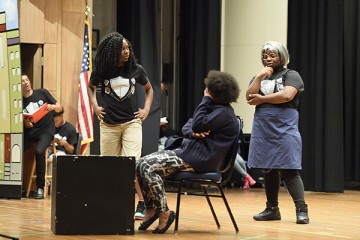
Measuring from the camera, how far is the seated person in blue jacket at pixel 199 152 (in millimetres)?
5078

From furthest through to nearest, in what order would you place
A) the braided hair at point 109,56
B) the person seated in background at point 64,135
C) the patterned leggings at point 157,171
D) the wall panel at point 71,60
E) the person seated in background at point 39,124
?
1. the wall panel at point 71,60
2. the person seated in background at point 64,135
3. the person seated in background at point 39,124
4. the braided hair at point 109,56
5. the patterned leggings at point 157,171

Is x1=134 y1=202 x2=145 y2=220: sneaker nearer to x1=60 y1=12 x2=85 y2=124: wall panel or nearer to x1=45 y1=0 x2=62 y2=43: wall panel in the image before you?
x1=60 y1=12 x2=85 y2=124: wall panel

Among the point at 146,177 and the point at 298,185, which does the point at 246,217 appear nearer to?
the point at 298,185

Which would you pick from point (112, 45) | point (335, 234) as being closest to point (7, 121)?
point (112, 45)

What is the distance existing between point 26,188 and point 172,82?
13.0 feet

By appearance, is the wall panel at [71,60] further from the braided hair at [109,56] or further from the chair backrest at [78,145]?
the braided hair at [109,56]

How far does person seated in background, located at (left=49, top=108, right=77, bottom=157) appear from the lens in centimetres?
917

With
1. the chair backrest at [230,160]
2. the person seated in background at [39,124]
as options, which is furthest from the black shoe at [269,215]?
the person seated in background at [39,124]

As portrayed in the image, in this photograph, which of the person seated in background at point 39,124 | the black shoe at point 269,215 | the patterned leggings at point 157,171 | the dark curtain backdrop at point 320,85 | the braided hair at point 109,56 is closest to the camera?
the patterned leggings at point 157,171

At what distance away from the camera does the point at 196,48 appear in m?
11.3

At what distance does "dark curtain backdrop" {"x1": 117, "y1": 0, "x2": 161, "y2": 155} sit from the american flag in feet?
2.66

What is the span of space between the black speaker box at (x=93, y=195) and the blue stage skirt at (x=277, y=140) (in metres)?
1.44

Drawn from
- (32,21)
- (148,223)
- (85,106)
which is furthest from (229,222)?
(32,21)

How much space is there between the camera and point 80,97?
9.43 meters
